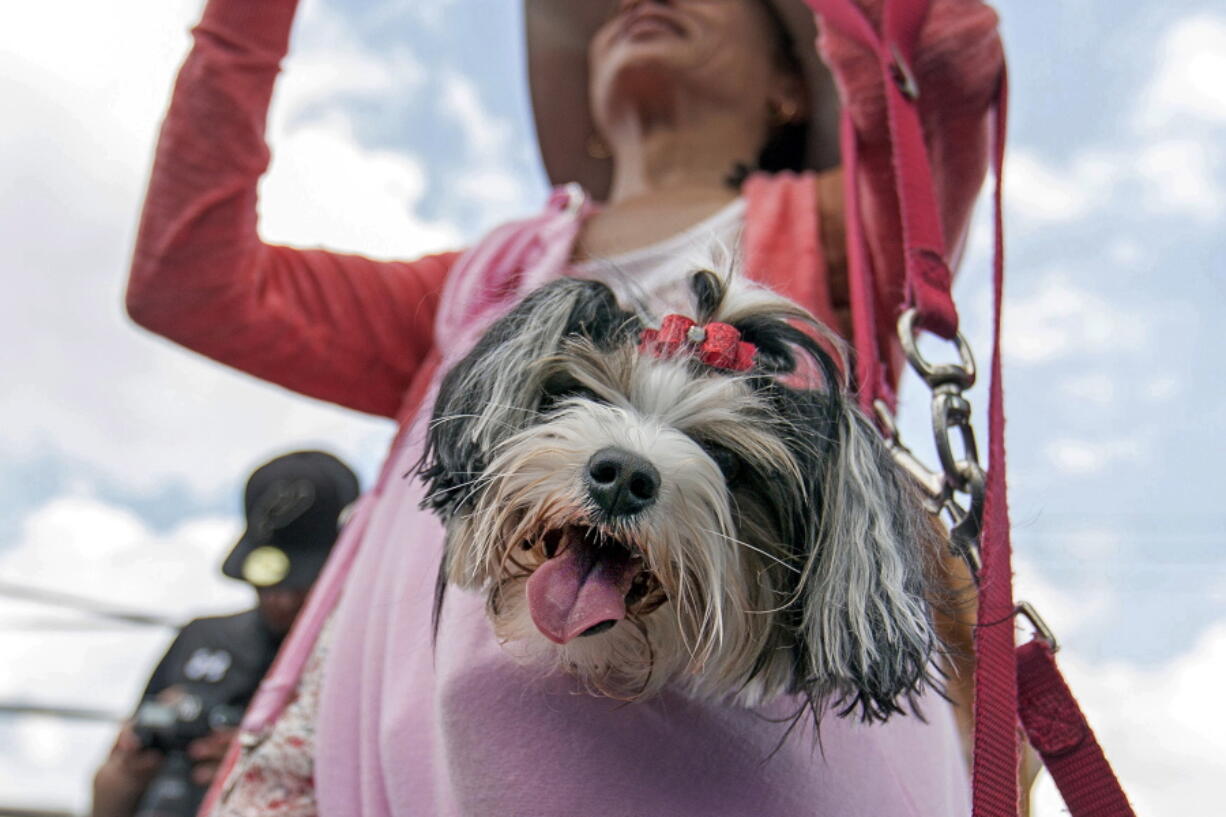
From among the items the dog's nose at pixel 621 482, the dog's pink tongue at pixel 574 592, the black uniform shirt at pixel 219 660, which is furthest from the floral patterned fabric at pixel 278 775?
the black uniform shirt at pixel 219 660

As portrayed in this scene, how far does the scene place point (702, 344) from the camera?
3.67 ft

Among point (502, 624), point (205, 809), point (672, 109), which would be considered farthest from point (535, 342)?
point (672, 109)

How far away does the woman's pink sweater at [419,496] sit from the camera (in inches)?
42.4

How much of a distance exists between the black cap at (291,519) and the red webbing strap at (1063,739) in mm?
3134

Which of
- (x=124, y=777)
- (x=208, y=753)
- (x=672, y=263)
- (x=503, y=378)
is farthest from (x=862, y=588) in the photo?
(x=124, y=777)

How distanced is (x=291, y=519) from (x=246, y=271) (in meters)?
2.43

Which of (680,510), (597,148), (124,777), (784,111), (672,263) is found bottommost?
(124,777)

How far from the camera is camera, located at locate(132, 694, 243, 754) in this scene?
321 cm

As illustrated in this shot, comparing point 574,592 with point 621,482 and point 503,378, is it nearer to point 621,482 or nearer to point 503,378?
point 621,482

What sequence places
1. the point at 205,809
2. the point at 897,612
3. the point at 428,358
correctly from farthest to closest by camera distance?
the point at 428,358 < the point at 205,809 < the point at 897,612

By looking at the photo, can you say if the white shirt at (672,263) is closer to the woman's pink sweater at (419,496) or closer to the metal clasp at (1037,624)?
the woman's pink sweater at (419,496)

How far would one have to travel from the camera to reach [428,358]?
6.55ft

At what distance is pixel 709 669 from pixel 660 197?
4.34 feet

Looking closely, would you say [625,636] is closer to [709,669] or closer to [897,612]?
[709,669]
